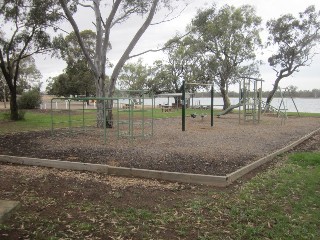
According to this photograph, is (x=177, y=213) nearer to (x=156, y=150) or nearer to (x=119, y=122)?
(x=156, y=150)

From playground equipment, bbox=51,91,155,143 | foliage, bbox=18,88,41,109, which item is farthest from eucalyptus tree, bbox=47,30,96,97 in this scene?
playground equipment, bbox=51,91,155,143

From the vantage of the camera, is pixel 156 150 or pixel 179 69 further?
pixel 179 69

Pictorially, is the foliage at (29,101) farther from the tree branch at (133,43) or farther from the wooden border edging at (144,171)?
the wooden border edging at (144,171)

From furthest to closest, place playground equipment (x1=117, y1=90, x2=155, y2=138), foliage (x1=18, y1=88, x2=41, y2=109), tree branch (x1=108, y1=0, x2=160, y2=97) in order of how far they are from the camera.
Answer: foliage (x1=18, y1=88, x2=41, y2=109), tree branch (x1=108, y1=0, x2=160, y2=97), playground equipment (x1=117, y1=90, x2=155, y2=138)

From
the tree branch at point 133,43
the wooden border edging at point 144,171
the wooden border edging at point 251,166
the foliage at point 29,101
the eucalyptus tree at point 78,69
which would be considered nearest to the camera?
the wooden border edging at point 144,171

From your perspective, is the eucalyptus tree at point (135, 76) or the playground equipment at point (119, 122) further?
the eucalyptus tree at point (135, 76)

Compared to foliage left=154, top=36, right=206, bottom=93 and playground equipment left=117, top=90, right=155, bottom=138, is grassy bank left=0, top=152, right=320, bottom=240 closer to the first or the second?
playground equipment left=117, top=90, right=155, bottom=138

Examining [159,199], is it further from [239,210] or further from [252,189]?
[252,189]

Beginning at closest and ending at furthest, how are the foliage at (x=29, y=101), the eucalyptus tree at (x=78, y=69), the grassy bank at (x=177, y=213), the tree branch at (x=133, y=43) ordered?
the grassy bank at (x=177, y=213)
the tree branch at (x=133, y=43)
the foliage at (x=29, y=101)
the eucalyptus tree at (x=78, y=69)

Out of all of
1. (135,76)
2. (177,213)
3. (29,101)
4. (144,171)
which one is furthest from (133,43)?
(135,76)

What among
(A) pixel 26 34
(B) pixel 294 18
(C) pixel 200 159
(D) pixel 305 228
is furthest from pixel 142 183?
(B) pixel 294 18

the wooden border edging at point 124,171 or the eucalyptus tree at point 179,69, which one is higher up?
the eucalyptus tree at point 179,69

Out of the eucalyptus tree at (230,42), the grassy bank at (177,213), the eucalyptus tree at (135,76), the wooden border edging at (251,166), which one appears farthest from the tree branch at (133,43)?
the eucalyptus tree at (135,76)

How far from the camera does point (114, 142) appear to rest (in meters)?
10.0
